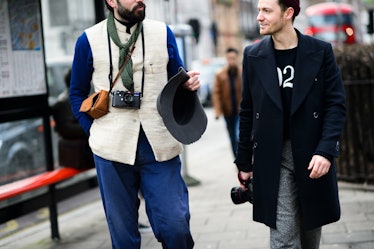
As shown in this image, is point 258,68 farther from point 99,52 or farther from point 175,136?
point 99,52

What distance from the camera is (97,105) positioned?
13.1ft

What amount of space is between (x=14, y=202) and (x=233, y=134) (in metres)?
4.77

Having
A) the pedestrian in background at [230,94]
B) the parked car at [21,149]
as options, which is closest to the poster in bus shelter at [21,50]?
the parked car at [21,149]

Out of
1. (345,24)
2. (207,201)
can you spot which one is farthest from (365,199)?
(345,24)

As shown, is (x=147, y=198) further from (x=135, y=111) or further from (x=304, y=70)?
(x=304, y=70)

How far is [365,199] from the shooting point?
7195 mm

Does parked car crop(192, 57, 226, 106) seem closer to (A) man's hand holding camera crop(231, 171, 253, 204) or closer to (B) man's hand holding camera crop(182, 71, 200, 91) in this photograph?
(A) man's hand holding camera crop(231, 171, 253, 204)

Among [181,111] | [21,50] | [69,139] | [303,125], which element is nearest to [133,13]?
[181,111]

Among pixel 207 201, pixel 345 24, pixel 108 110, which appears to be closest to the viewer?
pixel 108 110

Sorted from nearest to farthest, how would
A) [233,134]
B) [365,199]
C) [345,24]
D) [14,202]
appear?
1. [14,202]
2. [365,199]
3. [233,134]
4. [345,24]

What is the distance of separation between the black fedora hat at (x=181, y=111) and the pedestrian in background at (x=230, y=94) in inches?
243

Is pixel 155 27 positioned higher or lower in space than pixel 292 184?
higher

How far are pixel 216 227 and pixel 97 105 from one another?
276cm

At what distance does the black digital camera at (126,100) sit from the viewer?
13.0ft
